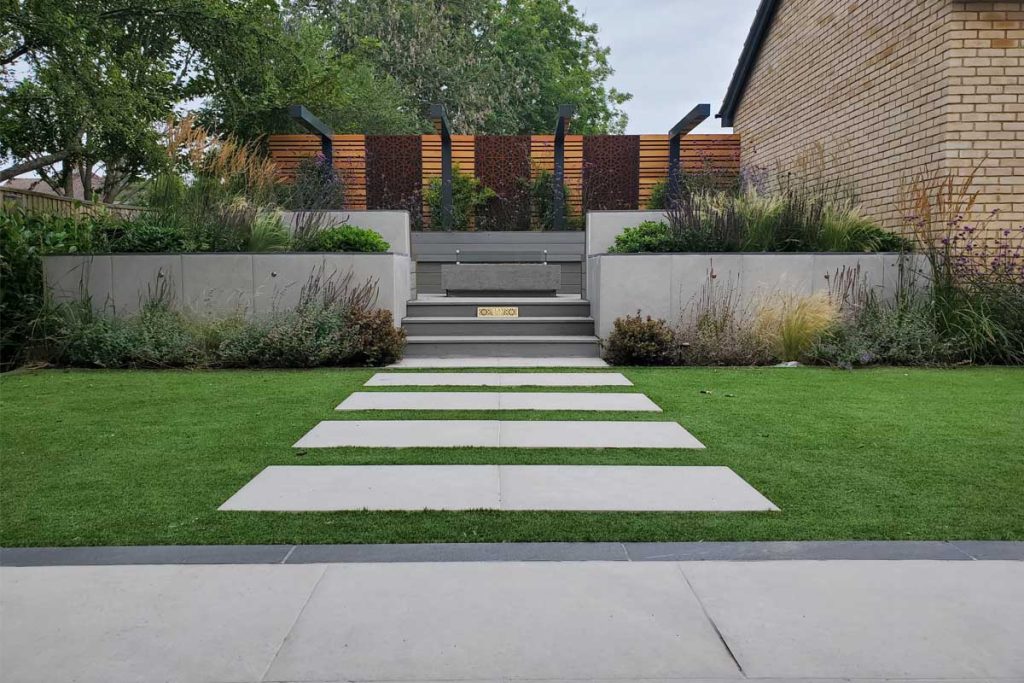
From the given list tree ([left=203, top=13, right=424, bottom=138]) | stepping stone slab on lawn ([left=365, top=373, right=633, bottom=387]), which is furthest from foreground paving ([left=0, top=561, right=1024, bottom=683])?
tree ([left=203, top=13, right=424, bottom=138])

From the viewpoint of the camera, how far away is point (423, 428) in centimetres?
516

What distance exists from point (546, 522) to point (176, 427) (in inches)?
120

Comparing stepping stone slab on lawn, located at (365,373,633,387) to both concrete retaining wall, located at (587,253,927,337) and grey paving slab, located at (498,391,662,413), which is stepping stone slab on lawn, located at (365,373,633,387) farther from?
concrete retaining wall, located at (587,253,927,337)

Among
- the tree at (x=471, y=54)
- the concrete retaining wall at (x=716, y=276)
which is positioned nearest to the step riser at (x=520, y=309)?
the concrete retaining wall at (x=716, y=276)

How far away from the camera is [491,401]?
243 inches

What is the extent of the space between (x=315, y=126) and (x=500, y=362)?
8.20 meters

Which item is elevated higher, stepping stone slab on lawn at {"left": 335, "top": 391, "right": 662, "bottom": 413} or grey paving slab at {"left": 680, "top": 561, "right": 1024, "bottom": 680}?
stepping stone slab on lawn at {"left": 335, "top": 391, "right": 662, "bottom": 413}

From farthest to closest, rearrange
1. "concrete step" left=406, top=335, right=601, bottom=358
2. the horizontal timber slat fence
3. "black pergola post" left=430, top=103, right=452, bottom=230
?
the horizontal timber slat fence → "black pergola post" left=430, top=103, right=452, bottom=230 → "concrete step" left=406, top=335, right=601, bottom=358

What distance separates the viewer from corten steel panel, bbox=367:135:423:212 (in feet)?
54.3

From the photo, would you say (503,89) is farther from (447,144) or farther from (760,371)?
(760,371)

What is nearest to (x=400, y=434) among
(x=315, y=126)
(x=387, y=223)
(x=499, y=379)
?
(x=499, y=379)

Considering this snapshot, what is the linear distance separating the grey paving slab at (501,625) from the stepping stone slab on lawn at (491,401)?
3094mm

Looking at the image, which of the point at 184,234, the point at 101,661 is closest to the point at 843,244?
the point at 184,234

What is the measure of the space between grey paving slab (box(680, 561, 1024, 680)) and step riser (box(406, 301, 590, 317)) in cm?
745
